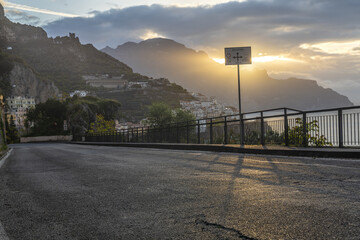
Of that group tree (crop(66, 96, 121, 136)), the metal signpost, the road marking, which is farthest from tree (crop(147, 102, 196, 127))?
the road marking

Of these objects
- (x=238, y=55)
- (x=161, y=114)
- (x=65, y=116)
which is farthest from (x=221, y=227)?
(x=65, y=116)

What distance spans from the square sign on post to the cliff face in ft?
551

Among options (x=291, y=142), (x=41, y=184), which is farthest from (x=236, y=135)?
(x=41, y=184)

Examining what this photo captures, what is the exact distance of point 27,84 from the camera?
187 metres

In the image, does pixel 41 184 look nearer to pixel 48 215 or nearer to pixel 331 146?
pixel 48 215

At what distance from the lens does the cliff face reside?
17500cm

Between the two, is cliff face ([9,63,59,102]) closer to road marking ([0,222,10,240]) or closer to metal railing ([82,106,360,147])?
metal railing ([82,106,360,147])

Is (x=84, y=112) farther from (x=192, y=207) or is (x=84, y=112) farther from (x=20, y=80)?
(x=192, y=207)

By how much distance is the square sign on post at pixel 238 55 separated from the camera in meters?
17.7

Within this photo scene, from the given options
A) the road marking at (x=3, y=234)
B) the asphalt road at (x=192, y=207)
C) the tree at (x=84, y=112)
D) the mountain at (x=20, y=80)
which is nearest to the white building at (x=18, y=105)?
the mountain at (x=20, y=80)

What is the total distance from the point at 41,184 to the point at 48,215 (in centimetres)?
355

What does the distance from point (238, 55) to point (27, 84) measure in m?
187

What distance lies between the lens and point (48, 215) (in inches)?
201

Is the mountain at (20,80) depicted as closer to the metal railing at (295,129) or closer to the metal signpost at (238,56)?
the metal railing at (295,129)
